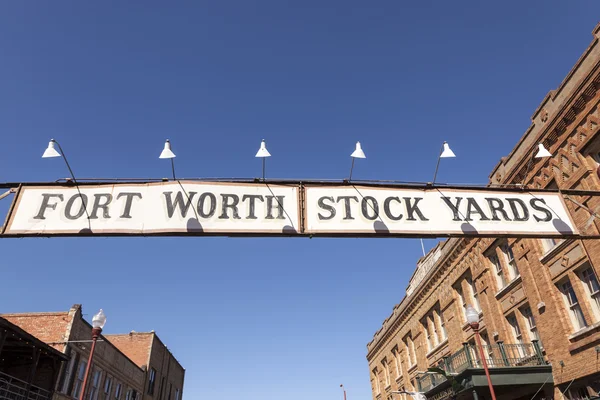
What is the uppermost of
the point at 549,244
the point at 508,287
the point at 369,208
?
the point at 549,244

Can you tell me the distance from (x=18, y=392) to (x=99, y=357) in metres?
6.50

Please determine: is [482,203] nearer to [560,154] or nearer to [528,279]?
[560,154]

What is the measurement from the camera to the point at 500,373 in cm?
1562

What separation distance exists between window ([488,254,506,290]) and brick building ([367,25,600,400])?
47 mm

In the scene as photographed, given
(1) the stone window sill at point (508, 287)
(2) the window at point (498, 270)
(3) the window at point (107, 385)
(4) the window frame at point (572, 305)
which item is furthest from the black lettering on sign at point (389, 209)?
(3) the window at point (107, 385)

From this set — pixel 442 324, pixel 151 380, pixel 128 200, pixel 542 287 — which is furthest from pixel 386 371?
pixel 128 200

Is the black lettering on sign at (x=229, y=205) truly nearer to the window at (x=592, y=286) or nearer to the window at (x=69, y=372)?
the window at (x=592, y=286)

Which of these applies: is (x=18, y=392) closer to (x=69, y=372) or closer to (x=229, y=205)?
(x=69, y=372)

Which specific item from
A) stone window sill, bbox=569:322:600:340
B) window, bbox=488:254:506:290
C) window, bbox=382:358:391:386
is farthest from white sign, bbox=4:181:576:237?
window, bbox=382:358:391:386

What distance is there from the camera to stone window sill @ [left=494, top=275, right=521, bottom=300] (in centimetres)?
1781

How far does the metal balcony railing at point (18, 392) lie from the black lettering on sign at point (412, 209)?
647 inches

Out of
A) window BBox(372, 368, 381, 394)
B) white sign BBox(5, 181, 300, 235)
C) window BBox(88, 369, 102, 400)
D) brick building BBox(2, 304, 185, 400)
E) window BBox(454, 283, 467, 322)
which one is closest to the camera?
white sign BBox(5, 181, 300, 235)

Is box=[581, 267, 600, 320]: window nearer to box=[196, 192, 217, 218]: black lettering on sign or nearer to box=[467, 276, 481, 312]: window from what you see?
box=[467, 276, 481, 312]: window

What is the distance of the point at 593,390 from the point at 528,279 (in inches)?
180
